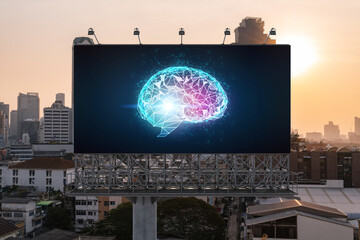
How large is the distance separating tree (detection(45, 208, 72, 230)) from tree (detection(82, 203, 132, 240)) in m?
11.4

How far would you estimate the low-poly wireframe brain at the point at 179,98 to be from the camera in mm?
25969

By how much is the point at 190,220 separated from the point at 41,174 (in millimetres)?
48164

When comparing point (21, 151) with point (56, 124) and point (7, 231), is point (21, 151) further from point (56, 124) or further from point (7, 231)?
point (7, 231)

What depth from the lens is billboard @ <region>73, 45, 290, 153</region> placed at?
2578 cm

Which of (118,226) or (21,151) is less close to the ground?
(21,151)

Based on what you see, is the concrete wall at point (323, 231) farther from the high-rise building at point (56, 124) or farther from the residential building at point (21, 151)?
the high-rise building at point (56, 124)

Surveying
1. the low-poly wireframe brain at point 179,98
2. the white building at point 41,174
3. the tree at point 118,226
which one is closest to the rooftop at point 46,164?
the white building at point 41,174

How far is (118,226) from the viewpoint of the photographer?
46281 mm

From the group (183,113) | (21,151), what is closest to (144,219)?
(183,113)

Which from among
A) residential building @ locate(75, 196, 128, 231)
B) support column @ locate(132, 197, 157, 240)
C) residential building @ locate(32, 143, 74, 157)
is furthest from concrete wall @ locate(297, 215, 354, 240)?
residential building @ locate(32, 143, 74, 157)

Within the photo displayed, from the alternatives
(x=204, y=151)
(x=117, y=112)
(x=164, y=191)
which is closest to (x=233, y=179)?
(x=204, y=151)

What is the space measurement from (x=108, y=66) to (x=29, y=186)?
66714 mm

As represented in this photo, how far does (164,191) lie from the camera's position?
2562 cm

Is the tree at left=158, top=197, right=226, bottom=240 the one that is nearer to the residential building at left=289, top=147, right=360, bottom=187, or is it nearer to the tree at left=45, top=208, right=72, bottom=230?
the tree at left=45, top=208, right=72, bottom=230
